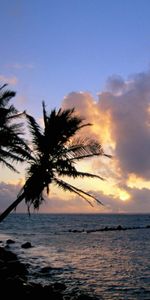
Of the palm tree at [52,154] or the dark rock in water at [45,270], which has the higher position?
the palm tree at [52,154]

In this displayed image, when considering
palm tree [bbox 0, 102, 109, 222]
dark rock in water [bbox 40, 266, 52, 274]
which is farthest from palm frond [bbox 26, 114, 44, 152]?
dark rock in water [bbox 40, 266, 52, 274]

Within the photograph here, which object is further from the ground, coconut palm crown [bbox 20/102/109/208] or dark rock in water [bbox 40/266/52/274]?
coconut palm crown [bbox 20/102/109/208]

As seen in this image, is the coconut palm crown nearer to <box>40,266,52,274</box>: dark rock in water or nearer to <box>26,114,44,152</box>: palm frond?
<box>26,114,44,152</box>: palm frond

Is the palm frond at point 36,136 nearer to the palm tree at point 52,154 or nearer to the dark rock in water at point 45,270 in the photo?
the palm tree at point 52,154

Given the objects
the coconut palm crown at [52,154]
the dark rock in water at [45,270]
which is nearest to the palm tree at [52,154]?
the coconut palm crown at [52,154]

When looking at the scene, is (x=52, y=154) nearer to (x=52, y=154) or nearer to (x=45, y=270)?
(x=52, y=154)

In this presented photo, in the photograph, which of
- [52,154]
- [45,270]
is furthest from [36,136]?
[45,270]

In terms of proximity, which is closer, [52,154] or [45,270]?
[52,154]

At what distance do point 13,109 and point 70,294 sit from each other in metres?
11.0

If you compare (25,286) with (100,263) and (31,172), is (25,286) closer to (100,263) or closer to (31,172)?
(31,172)

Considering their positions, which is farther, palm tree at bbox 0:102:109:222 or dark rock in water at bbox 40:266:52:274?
dark rock in water at bbox 40:266:52:274

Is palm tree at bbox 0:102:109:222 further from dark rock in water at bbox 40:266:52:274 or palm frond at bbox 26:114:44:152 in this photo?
dark rock in water at bbox 40:266:52:274

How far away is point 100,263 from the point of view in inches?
1417

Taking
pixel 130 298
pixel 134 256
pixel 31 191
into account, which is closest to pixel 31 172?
pixel 31 191
